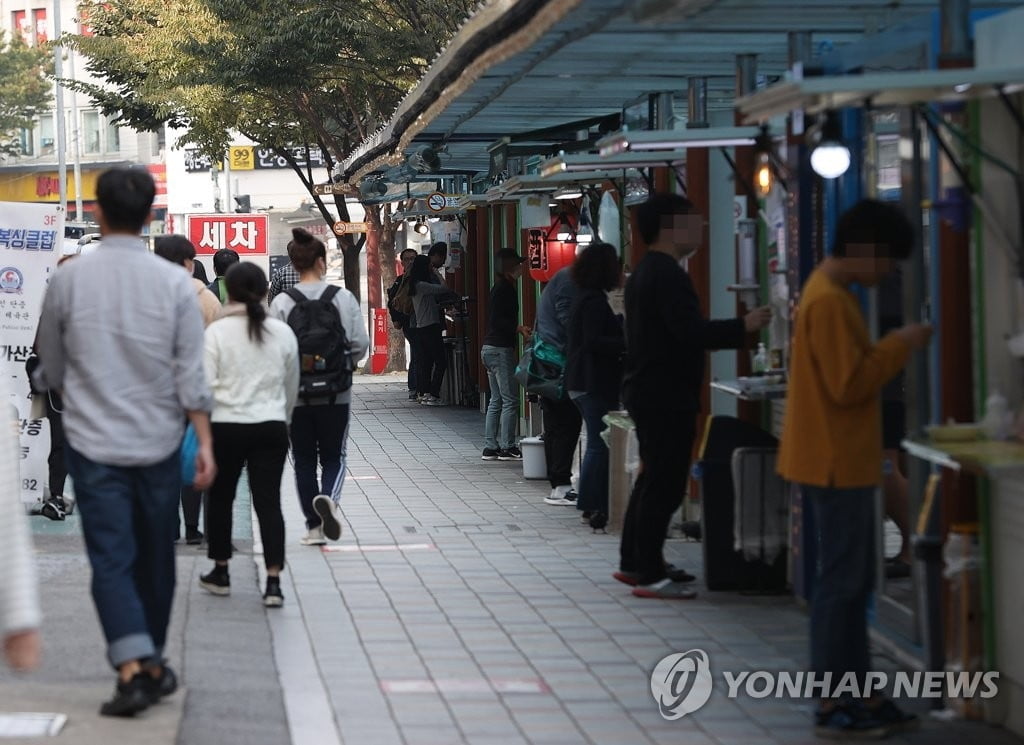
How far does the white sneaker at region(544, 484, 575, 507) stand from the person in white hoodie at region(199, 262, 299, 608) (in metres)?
4.39

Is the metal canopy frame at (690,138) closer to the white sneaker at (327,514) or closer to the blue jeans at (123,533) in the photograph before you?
the white sneaker at (327,514)

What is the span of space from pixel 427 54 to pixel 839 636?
17.1 metres

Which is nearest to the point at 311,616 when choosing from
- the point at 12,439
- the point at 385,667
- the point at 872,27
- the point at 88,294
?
the point at 385,667

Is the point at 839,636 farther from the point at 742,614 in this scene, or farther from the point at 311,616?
the point at 311,616

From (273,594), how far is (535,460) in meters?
6.00

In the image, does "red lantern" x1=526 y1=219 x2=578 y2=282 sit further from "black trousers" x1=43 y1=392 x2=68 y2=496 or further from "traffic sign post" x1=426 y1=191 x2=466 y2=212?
"traffic sign post" x1=426 y1=191 x2=466 y2=212

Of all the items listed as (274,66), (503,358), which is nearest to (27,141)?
(274,66)

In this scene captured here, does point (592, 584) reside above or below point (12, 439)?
below

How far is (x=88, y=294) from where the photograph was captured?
20.5 ft

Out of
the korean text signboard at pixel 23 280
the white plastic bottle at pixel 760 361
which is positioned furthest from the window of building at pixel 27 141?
the white plastic bottle at pixel 760 361

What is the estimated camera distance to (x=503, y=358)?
15984 mm

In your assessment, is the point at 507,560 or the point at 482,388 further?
the point at 482,388

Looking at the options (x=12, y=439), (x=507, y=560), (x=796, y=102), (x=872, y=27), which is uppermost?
(x=872, y=27)

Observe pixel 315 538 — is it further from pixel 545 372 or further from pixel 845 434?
pixel 845 434
